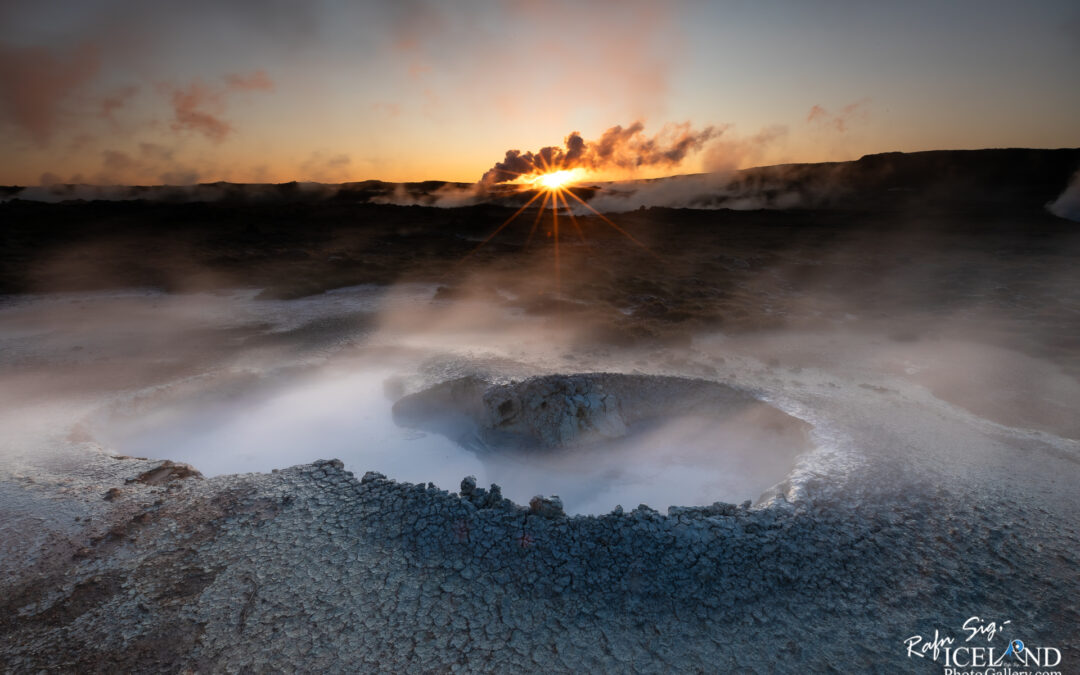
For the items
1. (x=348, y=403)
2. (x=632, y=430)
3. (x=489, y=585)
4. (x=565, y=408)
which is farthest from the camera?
(x=348, y=403)

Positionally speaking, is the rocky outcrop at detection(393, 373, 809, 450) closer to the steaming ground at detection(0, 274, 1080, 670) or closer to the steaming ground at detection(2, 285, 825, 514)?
the steaming ground at detection(2, 285, 825, 514)

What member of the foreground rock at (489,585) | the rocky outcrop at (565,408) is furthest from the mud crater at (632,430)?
the foreground rock at (489,585)

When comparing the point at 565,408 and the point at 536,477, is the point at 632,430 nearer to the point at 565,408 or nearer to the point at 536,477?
the point at 565,408

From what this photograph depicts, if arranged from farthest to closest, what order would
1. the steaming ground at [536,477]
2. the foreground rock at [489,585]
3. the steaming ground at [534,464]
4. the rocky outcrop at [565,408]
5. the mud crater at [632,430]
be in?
the rocky outcrop at [565,408] → the mud crater at [632,430] → the steaming ground at [534,464] → the steaming ground at [536,477] → the foreground rock at [489,585]

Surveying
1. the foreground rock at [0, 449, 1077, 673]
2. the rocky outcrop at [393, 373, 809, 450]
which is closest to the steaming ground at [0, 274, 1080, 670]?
the foreground rock at [0, 449, 1077, 673]

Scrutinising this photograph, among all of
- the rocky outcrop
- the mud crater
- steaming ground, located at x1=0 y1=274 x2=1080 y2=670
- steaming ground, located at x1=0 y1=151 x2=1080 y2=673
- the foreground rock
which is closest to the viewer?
the foreground rock

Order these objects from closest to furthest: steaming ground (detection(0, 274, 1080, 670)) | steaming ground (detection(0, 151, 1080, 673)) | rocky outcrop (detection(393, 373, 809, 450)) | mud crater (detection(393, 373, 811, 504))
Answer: steaming ground (detection(0, 151, 1080, 673))
steaming ground (detection(0, 274, 1080, 670))
mud crater (detection(393, 373, 811, 504))
rocky outcrop (detection(393, 373, 809, 450))

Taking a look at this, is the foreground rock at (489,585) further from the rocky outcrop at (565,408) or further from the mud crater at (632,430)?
the rocky outcrop at (565,408)

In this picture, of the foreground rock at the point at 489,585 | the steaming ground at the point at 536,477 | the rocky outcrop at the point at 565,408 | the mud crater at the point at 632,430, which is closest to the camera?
the foreground rock at the point at 489,585

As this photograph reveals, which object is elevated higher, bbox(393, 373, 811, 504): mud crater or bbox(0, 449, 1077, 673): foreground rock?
bbox(0, 449, 1077, 673): foreground rock

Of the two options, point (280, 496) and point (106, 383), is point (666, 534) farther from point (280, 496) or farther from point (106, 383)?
point (106, 383)

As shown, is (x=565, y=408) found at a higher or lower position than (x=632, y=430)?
higher

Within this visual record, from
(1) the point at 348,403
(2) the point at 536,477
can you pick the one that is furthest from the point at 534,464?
(1) the point at 348,403

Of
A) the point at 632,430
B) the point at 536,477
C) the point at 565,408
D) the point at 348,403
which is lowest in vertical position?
the point at 536,477
